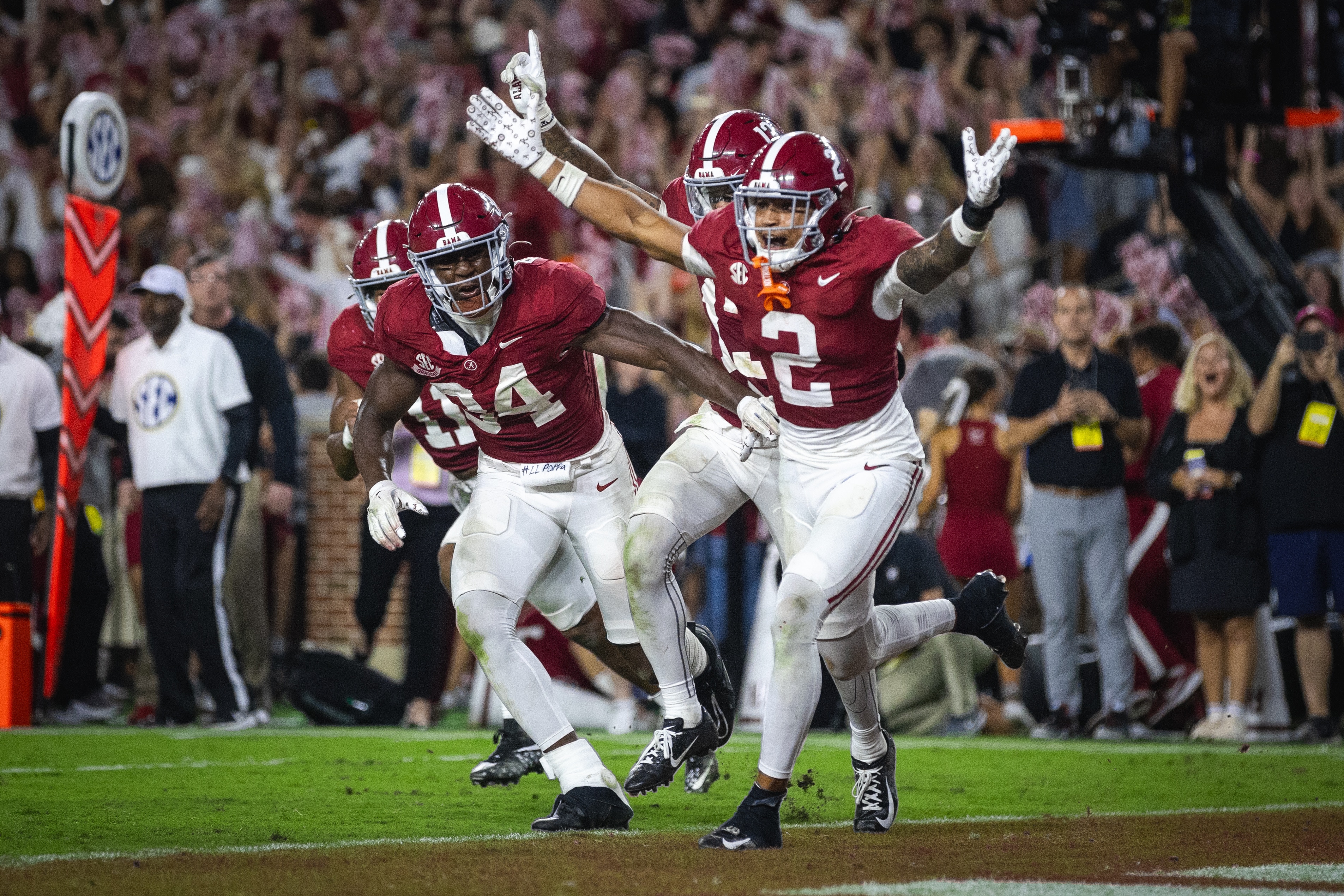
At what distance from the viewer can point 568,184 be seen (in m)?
5.64

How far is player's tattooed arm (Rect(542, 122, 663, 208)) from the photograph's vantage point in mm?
6016

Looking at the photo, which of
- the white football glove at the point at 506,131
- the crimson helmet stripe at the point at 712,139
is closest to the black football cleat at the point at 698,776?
the crimson helmet stripe at the point at 712,139

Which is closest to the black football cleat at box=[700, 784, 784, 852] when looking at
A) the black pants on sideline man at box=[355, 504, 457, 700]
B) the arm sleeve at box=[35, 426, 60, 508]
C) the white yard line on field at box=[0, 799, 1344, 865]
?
the white yard line on field at box=[0, 799, 1344, 865]

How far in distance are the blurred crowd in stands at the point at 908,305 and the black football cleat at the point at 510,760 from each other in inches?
76.0

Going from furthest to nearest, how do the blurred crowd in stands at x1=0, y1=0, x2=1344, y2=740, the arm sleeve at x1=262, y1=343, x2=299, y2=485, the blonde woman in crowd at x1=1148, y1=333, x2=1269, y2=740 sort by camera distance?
the arm sleeve at x1=262, y1=343, x2=299, y2=485, the blurred crowd in stands at x1=0, y1=0, x2=1344, y2=740, the blonde woman in crowd at x1=1148, y1=333, x2=1269, y2=740

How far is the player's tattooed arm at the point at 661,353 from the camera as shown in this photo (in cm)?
517

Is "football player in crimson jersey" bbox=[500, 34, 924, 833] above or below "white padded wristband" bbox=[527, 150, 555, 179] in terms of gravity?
below

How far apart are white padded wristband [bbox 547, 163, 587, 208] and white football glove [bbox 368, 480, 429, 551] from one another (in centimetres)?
117

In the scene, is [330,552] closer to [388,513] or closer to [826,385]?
[388,513]

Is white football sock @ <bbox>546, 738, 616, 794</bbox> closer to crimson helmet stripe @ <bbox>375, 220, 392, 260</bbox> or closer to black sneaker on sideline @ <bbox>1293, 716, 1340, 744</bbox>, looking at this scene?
A: crimson helmet stripe @ <bbox>375, 220, 392, 260</bbox>

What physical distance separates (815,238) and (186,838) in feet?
8.26

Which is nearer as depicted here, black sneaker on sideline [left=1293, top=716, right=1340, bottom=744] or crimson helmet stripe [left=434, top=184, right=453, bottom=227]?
crimson helmet stripe [left=434, top=184, right=453, bottom=227]

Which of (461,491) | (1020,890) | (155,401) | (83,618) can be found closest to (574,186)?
(461,491)

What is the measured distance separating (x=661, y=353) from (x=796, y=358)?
1.56ft
